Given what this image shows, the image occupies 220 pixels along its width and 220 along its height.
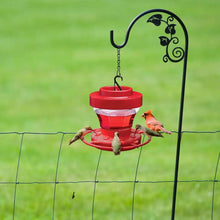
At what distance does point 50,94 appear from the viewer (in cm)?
1288

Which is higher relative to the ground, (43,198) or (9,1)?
(9,1)

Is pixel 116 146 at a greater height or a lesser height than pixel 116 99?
lesser

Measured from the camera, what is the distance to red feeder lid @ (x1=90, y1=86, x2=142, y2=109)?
12.2ft

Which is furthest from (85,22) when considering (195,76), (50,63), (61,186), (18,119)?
(61,186)

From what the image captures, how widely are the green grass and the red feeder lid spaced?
2662 millimetres

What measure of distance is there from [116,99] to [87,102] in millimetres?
8402

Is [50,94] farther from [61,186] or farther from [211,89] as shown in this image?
[61,186]

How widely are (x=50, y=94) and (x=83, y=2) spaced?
1539 cm

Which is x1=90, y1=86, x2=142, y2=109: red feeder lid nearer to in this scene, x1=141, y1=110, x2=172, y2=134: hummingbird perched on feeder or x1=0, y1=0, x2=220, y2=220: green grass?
x1=141, y1=110, x2=172, y2=134: hummingbird perched on feeder

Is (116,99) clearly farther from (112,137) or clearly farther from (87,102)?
(87,102)

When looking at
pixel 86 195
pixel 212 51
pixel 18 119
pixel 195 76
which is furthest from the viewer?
pixel 212 51

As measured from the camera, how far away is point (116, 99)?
3721mm

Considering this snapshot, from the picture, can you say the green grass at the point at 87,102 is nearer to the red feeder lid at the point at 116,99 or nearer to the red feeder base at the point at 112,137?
the red feeder base at the point at 112,137

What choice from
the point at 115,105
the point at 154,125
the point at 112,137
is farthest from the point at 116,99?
the point at 154,125
